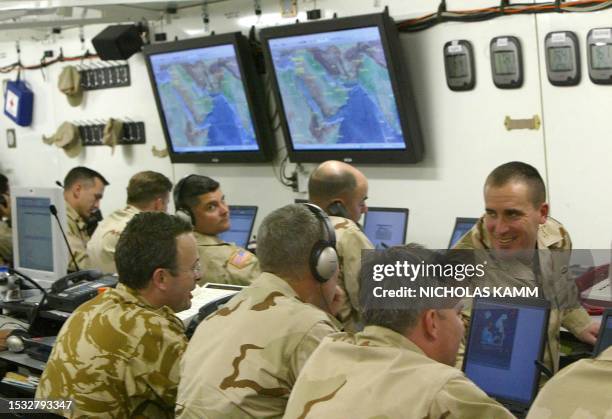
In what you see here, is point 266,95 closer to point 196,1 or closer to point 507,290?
point 196,1

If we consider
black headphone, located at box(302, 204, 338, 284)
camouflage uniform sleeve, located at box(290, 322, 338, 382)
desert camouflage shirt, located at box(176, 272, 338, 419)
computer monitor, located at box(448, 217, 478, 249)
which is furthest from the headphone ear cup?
computer monitor, located at box(448, 217, 478, 249)

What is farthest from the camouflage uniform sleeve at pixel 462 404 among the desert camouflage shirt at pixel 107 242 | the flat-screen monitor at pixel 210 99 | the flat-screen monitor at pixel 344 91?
the flat-screen monitor at pixel 210 99

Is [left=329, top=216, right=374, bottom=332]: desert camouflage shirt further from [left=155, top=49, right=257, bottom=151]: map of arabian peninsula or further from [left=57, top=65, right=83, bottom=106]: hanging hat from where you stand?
[left=57, top=65, right=83, bottom=106]: hanging hat

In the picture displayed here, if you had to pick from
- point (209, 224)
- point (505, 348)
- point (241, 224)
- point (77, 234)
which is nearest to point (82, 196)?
point (77, 234)

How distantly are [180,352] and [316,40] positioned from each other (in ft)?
10.4

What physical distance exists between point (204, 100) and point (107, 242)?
1898 mm

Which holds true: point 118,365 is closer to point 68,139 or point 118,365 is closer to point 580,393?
point 580,393

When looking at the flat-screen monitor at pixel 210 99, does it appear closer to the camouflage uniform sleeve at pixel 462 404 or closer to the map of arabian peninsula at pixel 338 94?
the map of arabian peninsula at pixel 338 94

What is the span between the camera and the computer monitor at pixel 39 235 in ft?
13.1

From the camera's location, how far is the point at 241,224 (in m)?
5.54

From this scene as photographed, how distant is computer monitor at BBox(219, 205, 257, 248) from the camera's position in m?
5.44

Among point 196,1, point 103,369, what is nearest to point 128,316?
point 103,369

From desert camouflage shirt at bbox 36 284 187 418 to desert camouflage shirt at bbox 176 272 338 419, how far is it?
0.28 metres

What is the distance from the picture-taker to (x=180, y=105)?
20.2ft
